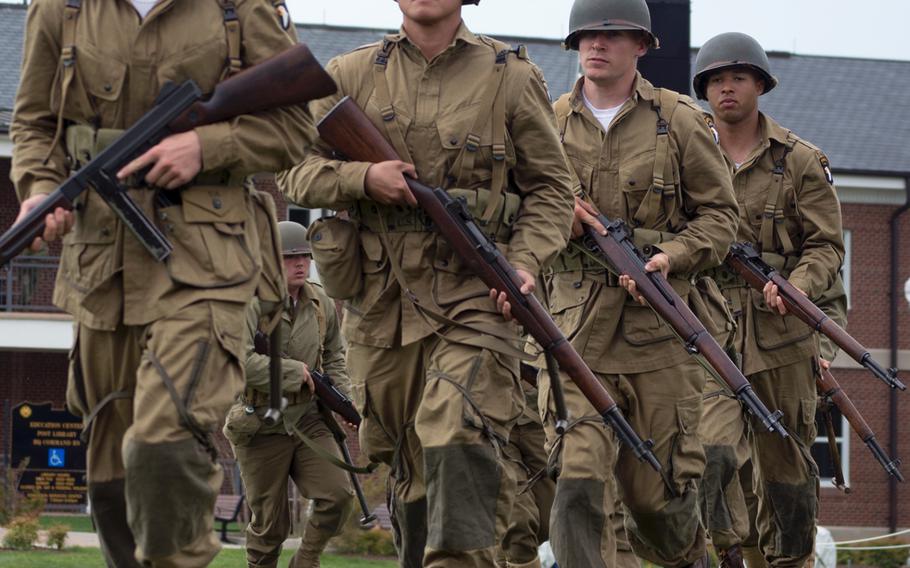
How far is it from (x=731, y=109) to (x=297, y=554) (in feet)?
13.2

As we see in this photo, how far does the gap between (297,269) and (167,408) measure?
5516 mm

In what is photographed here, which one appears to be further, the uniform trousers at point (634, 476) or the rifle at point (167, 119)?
the uniform trousers at point (634, 476)

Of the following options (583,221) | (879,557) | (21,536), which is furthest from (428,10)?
(879,557)

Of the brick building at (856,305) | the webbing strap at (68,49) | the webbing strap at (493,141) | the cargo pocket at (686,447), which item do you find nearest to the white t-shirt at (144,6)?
the webbing strap at (68,49)

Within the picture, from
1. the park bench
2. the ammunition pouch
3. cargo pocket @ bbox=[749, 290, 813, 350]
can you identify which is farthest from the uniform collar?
the park bench

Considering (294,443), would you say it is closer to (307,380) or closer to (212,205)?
(307,380)

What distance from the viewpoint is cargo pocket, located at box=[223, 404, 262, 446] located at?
10.9m

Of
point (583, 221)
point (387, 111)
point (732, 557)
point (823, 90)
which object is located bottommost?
point (732, 557)

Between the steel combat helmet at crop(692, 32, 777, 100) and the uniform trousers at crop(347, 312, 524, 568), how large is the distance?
13.8ft

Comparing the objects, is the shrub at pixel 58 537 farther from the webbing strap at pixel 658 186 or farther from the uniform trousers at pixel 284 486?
the webbing strap at pixel 658 186

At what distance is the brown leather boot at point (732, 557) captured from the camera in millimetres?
10594

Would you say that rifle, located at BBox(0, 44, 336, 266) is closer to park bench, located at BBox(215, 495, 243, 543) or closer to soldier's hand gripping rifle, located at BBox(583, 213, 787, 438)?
soldier's hand gripping rifle, located at BBox(583, 213, 787, 438)

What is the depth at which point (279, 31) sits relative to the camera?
6.41 m

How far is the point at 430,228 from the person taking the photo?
7477 millimetres
